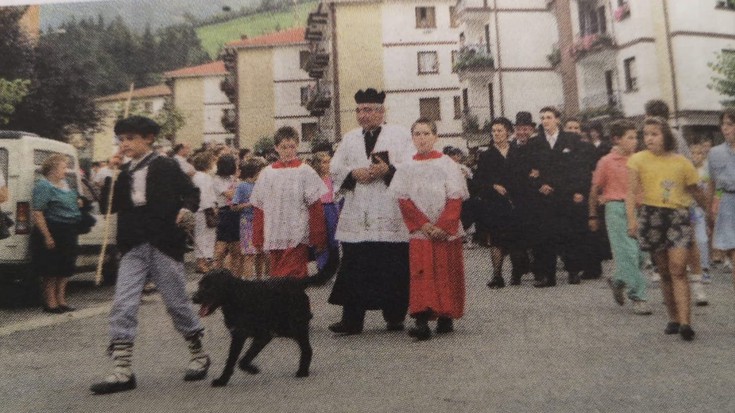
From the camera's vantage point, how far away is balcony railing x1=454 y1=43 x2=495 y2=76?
4836mm

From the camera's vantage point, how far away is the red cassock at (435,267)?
4988 mm

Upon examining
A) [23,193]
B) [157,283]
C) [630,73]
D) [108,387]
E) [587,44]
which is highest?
[587,44]

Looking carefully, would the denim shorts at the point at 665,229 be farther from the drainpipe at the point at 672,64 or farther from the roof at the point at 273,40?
the roof at the point at 273,40

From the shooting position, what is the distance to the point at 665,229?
4.70 meters

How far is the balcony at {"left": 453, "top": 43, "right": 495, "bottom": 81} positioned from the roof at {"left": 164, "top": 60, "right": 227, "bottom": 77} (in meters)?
1.46

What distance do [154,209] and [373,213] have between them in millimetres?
1703

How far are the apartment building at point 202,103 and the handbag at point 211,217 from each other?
1.73 ft

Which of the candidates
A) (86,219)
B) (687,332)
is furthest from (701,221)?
(86,219)

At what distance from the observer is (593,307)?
5.86 meters

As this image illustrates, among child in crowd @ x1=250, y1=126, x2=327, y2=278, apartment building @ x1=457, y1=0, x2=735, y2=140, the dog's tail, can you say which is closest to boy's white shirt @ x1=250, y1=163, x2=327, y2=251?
child in crowd @ x1=250, y1=126, x2=327, y2=278

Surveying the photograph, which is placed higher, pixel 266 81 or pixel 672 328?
pixel 266 81

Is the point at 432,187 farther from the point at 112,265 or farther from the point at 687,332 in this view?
the point at 112,265

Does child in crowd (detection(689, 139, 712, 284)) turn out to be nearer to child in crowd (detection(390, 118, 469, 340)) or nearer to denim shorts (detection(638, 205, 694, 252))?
denim shorts (detection(638, 205, 694, 252))

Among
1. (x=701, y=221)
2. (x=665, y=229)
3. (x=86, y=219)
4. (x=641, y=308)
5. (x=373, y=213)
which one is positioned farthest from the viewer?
(x=701, y=221)
